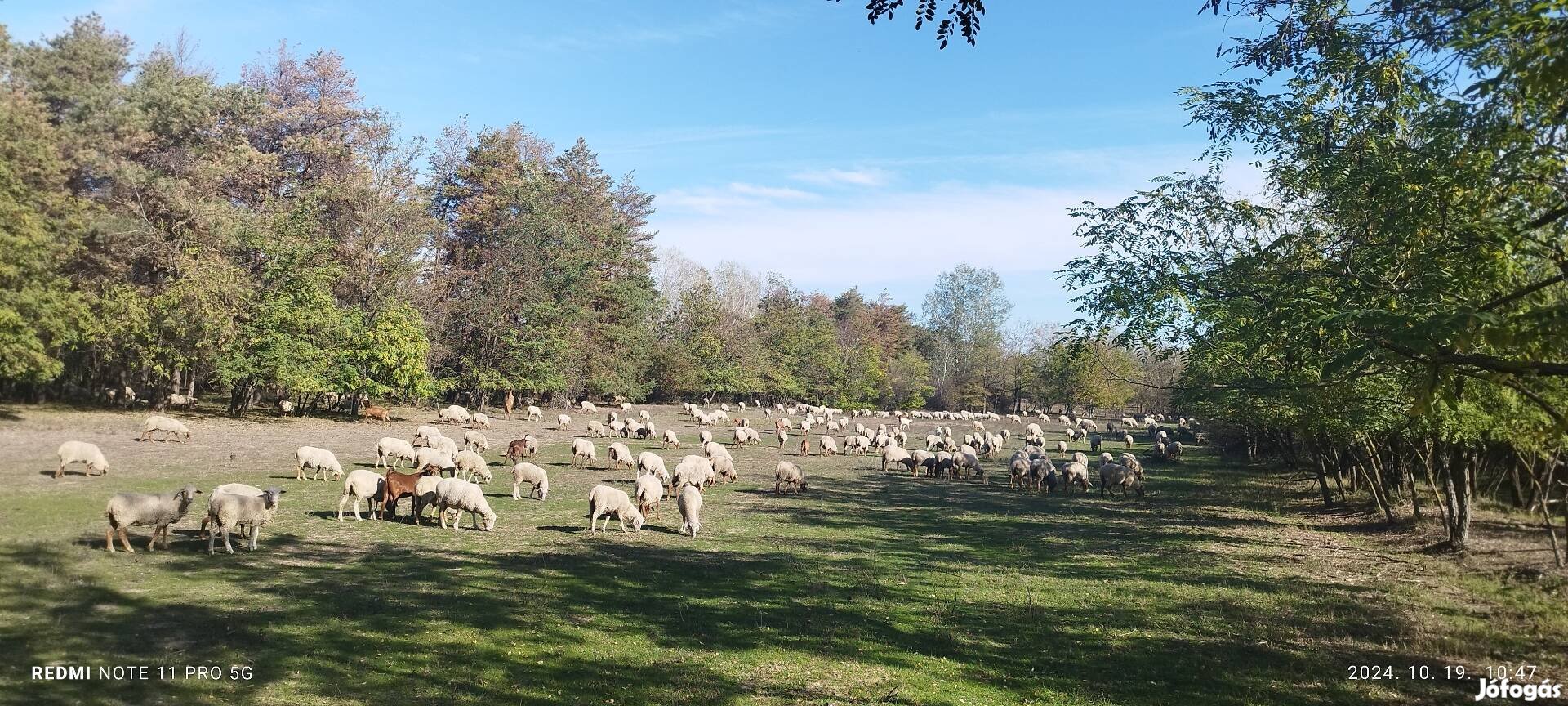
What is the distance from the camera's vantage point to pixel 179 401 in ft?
134

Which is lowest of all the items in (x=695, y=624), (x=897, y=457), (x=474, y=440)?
(x=695, y=624)

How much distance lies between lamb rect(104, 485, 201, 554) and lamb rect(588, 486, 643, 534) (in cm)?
761

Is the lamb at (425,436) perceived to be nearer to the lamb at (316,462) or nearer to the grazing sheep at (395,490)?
the lamb at (316,462)

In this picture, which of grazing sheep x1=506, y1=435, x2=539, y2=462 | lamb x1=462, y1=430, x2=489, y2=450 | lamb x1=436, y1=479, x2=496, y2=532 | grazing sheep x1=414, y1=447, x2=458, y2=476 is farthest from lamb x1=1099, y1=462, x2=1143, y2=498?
lamb x1=462, y1=430, x2=489, y2=450

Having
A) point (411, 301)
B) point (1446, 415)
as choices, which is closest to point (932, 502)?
point (1446, 415)

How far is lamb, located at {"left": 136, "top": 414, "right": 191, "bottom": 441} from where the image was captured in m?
29.7

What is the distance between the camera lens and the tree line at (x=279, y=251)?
35812 mm

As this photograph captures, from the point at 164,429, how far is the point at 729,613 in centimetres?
2912

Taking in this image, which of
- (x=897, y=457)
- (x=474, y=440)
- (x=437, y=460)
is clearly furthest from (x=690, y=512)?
(x=897, y=457)

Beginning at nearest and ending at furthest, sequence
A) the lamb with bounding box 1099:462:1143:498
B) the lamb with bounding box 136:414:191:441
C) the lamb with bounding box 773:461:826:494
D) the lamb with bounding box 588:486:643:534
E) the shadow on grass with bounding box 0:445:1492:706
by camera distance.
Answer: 1. the shadow on grass with bounding box 0:445:1492:706
2. the lamb with bounding box 588:486:643:534
3. the lamb with bounding box 773:461:826:494
4. the lamb with bounding box 136:414:191:441
5. the lamb with bounding box 1099:462:1143:498

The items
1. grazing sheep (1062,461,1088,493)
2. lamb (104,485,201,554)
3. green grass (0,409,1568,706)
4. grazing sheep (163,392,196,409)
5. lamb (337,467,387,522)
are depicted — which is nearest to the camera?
green grass (0,409,1568,706)

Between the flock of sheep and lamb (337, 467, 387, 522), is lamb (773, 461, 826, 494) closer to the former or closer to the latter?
the flock of sheep

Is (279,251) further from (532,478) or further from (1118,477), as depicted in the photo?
(1118,477)

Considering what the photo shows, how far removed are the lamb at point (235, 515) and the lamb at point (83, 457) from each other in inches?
383
